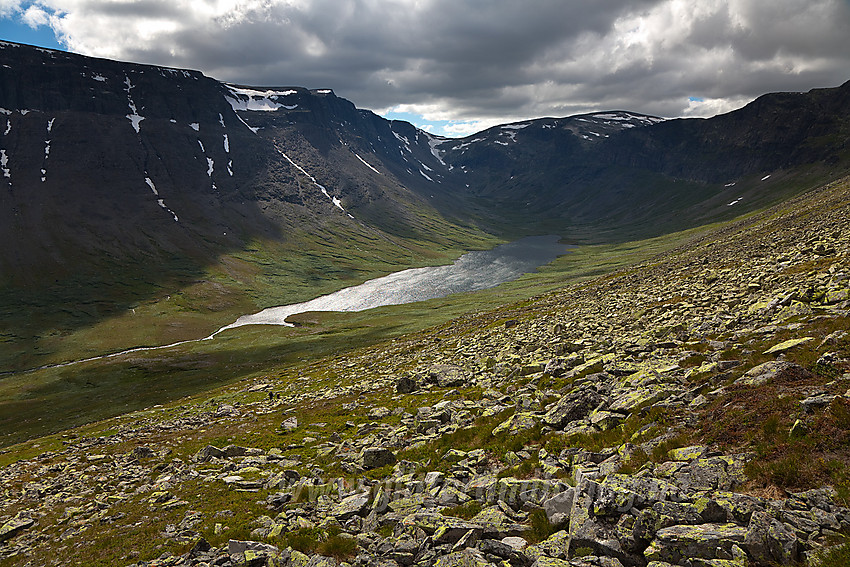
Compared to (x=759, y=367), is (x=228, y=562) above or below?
below

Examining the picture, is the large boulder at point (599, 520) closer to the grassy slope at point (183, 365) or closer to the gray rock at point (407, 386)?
the gray rock at point (407, 386)

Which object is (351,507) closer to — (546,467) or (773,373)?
(546,467)

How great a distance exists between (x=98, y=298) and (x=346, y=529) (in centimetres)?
19244

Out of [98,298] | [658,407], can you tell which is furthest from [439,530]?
[98,298]

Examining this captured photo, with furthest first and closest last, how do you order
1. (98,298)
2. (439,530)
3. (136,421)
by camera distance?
(98,298)
(136,421)
(439,530)

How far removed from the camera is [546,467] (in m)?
16.0

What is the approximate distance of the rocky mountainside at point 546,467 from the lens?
1070cm

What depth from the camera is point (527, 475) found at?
1638cm

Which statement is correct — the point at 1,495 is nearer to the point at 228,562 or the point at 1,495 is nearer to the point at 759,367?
the point at 228,562

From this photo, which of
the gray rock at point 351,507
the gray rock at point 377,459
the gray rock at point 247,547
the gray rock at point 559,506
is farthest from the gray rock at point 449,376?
the gray rock at point 559,506

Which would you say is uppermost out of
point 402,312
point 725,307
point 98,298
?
point 98,298

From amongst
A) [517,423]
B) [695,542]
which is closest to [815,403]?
[695,542]

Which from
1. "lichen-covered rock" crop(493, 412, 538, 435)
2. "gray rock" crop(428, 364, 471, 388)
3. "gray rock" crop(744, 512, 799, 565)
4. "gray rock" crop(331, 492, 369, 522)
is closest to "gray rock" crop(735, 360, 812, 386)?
"gray rock" crop(744, 512, 799, 565)

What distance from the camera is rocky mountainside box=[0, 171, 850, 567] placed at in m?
Result: 10.7
